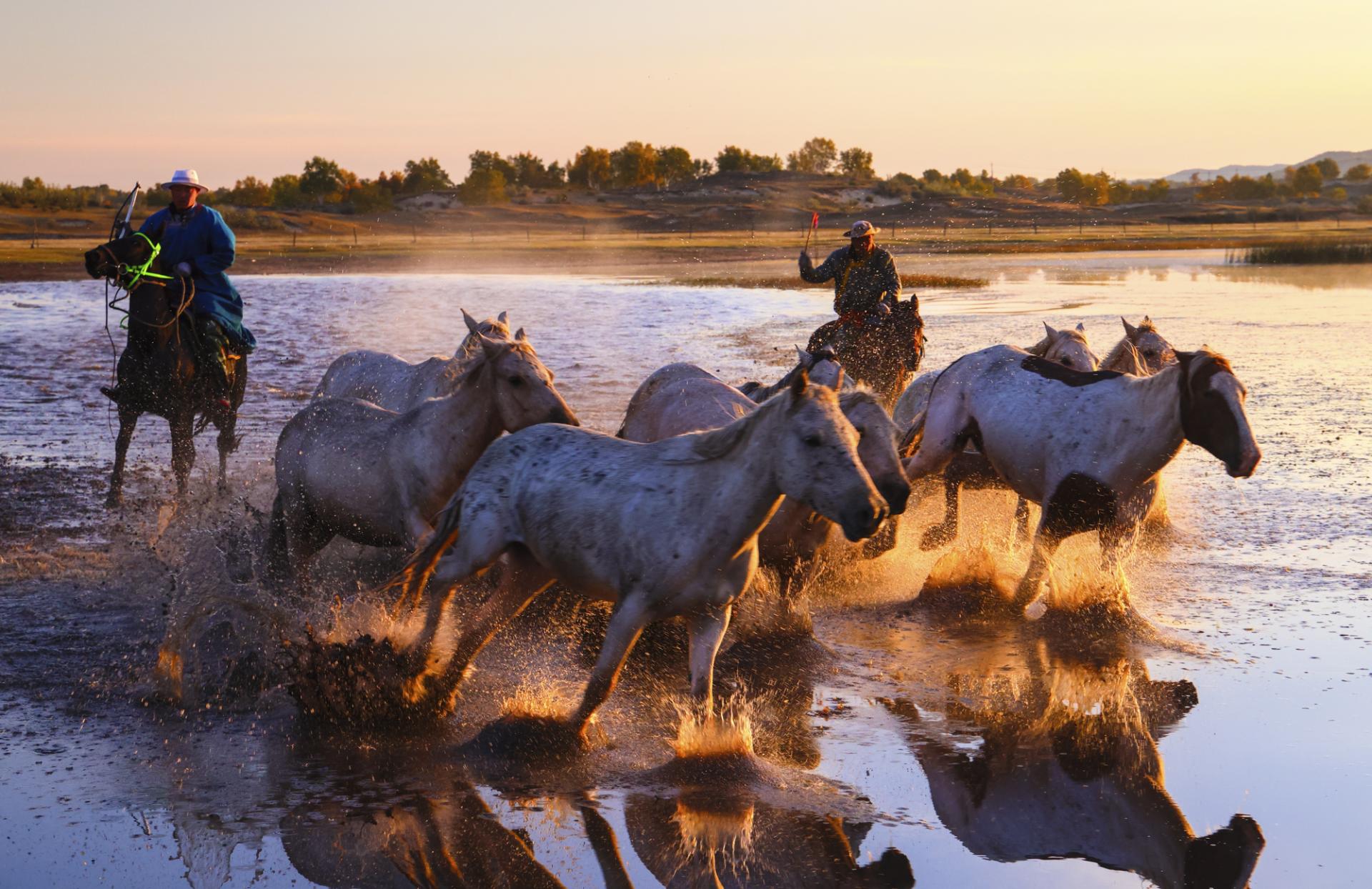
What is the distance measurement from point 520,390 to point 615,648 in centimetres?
194

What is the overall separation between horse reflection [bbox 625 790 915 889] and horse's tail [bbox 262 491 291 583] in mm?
3708

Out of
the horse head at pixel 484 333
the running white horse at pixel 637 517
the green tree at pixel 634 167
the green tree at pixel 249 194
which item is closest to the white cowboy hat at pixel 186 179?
the horse head at pixel 484 333

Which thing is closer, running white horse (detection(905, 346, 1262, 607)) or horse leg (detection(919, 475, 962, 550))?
running white horse (detection(905, 346, 1262, 607))

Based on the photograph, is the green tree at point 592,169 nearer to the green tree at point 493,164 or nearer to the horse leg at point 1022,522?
the green tree at point 493,164

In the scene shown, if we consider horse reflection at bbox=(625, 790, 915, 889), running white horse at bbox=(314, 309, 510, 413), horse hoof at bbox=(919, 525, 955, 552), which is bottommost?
horse hoof at bbox=(919, 525, 955, 552)

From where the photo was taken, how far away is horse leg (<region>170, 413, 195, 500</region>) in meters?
11.2

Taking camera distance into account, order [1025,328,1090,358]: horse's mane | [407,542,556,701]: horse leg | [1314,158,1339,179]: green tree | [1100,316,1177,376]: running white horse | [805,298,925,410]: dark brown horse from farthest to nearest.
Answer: [1314,158,1339,179]: green tree, [805,298,925,410]: dark brown horse, [1025,328,1090,358]: horse's mane, [1100,316,1177,376]: running white horse, [407,542,556,701]: horse leg

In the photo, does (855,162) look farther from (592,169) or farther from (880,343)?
(880,343)

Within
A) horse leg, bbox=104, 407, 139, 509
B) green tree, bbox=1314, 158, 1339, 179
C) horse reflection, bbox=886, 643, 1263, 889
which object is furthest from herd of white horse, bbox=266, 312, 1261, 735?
green tree, bbox=1314, 158, 1339, 179

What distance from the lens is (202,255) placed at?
11.3 m

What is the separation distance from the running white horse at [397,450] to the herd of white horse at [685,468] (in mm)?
12

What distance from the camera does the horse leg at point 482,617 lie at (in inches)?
253

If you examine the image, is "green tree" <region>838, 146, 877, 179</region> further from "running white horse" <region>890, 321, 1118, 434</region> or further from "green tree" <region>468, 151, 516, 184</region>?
"running white horse" <region>890, 321, 1118, 434</region>

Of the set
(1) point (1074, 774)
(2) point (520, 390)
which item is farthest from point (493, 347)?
(1) point (1074, 774)
